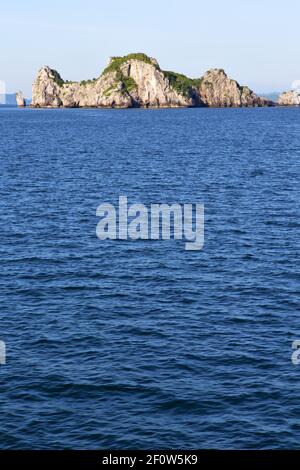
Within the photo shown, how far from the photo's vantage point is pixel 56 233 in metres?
81.4

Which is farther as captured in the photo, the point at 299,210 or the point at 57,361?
the point at 299,210

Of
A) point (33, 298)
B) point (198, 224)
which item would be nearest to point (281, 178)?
point (198, 224)

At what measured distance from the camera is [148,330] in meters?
52.5

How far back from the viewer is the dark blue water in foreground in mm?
39000

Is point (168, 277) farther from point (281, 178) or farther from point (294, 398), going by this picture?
point (281, 178)

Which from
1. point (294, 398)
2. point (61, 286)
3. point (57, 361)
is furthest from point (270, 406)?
point (61, 286)

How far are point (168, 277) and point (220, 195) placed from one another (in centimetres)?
4581

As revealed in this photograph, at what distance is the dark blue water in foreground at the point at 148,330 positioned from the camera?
39.0 m

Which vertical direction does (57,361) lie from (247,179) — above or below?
below

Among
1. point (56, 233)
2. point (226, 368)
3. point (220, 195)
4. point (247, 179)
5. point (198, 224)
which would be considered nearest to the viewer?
point (226, 368)

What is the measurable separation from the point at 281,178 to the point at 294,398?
8861 cm
